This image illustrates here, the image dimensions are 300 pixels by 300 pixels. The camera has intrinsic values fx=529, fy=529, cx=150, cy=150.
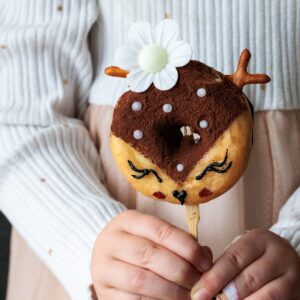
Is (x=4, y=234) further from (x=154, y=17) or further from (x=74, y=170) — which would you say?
(x=154, y=17)

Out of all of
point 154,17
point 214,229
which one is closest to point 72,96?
point 154,17

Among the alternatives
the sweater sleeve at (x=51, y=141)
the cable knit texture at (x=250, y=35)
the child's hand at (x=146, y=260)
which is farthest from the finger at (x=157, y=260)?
the cable knit texture at (x=250, y=35)

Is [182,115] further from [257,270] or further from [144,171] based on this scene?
[257,270]

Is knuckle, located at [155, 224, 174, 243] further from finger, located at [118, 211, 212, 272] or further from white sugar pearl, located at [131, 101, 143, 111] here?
white sugar pearl, located at [131, 101, 143, 111]

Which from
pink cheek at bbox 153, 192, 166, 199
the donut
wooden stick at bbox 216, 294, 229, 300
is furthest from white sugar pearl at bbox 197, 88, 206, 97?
wooden stick at bbox 216, 294, 229, 300

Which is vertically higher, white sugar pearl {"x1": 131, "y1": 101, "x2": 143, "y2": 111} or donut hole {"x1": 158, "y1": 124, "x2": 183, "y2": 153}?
white sugar pearl {"x1": 131, "y1": 101, "x2": 143, "y2": 111}

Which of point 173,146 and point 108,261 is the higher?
point 173,146
